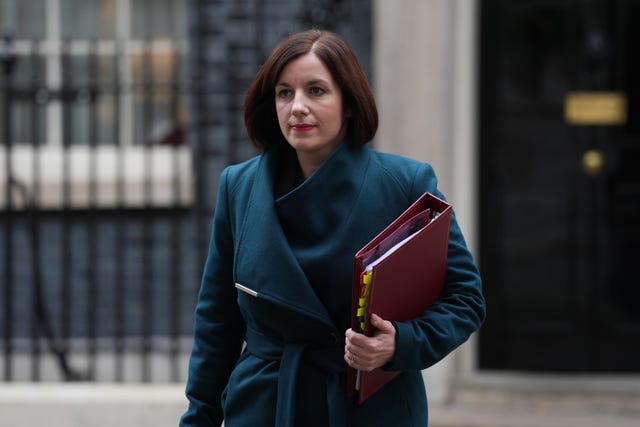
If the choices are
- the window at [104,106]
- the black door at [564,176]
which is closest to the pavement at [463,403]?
the black door at [564,176]

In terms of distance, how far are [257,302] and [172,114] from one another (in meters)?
4.42

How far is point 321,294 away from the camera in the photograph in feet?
8.36

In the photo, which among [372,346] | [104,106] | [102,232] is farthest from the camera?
[104,106]

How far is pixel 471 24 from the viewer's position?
624 cm

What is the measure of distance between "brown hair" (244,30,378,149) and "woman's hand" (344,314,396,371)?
46cm

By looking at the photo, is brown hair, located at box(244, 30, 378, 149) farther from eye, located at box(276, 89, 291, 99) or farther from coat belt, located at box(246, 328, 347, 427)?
coat belt, located at box(246, 328, 347, 427)

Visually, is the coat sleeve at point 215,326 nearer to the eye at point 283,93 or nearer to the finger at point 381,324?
the eye at point 283,93

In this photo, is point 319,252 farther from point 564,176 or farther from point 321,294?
point 564,176

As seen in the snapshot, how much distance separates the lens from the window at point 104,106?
6.89 m

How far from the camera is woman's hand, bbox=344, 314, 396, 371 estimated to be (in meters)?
2.35

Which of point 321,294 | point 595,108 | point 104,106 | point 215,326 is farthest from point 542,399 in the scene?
point 321,294

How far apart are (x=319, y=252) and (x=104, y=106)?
15.9 ft

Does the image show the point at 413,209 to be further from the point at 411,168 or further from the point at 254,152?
the point at 254,152

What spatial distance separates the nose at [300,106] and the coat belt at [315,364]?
50 cm
